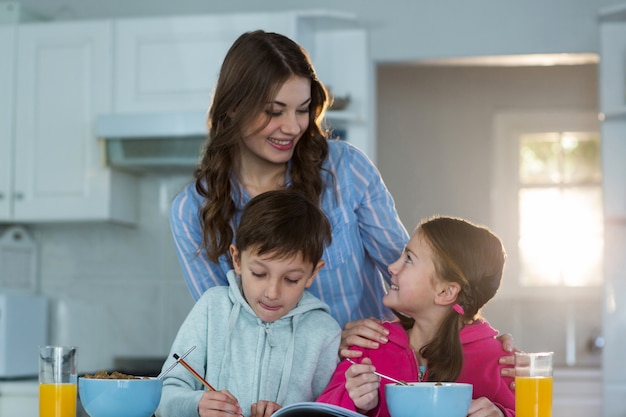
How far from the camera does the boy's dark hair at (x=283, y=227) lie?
65.2 inches

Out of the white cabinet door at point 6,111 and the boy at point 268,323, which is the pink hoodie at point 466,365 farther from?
the white cabinet door at point 6,111

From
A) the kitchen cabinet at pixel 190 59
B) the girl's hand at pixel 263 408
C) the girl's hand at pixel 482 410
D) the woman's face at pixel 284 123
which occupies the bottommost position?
the girl's hand at pixel 263 408

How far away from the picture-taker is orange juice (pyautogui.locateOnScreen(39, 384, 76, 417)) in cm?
141

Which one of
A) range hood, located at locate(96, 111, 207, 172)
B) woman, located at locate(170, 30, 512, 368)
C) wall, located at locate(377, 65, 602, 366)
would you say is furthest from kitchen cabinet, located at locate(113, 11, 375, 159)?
woman, located at locate(170, 30, 512, 368)

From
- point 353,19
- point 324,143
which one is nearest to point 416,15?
point 353,19

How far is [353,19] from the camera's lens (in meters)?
4.30

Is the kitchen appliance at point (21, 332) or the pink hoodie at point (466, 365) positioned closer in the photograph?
the pink hoodie at point (466, 365)

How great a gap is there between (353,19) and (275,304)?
2.82 metres

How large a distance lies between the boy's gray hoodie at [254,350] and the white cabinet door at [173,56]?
2524 mm

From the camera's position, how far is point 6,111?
435 centimetres

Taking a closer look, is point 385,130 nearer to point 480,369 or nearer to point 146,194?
point 146,194

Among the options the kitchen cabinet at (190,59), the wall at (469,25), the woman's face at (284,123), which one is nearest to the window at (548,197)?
the wall at (469,25)

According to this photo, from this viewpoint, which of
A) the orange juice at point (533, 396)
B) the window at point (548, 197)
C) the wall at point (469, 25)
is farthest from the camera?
the window at point (548, 197)

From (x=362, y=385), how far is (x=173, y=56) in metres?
2.98
